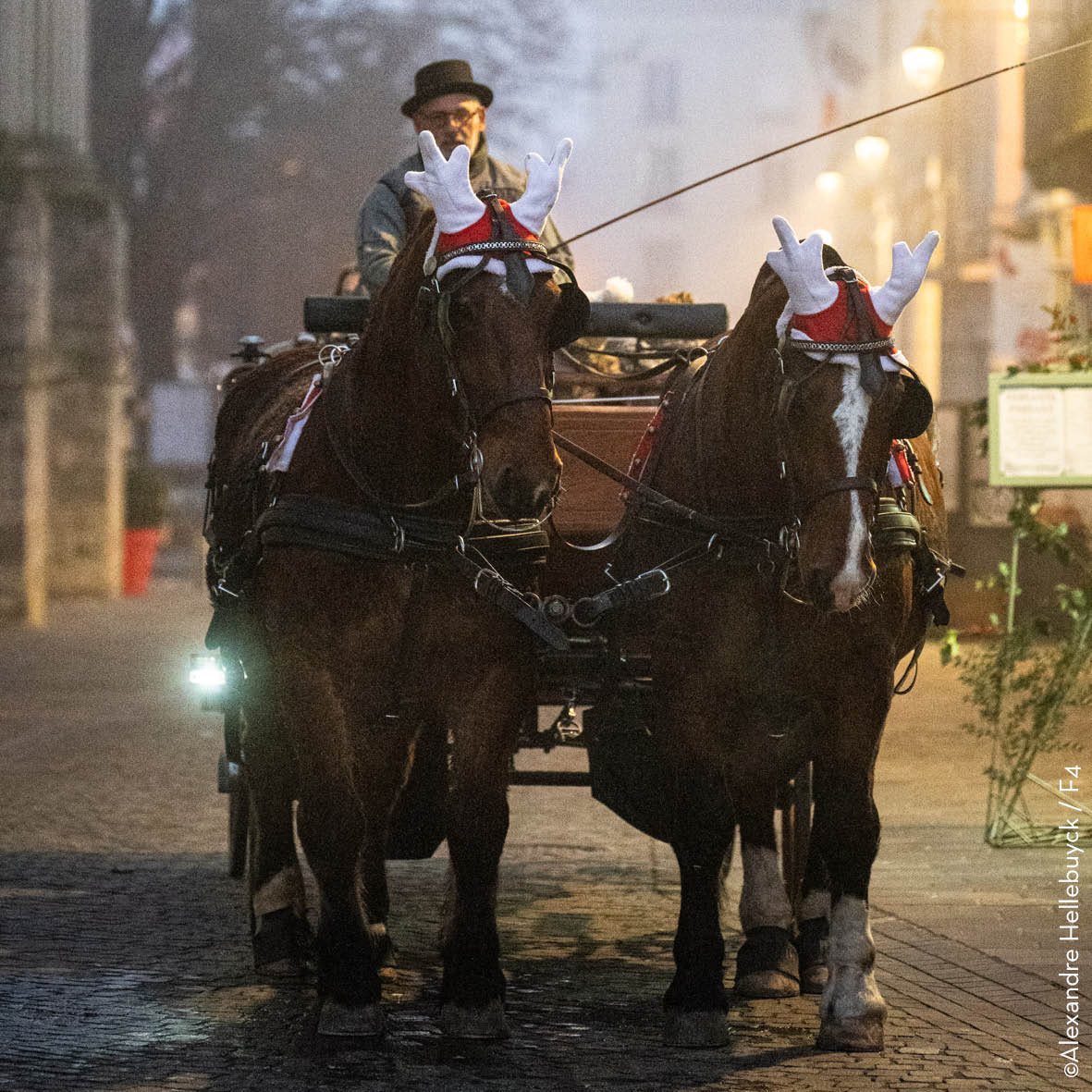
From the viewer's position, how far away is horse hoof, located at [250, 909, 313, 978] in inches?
263

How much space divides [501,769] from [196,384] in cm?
3083

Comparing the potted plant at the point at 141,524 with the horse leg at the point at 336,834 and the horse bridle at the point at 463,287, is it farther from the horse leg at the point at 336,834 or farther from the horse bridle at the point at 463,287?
the horse bridle at the point at 463,287

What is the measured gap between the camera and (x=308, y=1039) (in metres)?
5.84

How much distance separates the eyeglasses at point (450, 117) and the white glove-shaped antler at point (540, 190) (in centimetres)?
246

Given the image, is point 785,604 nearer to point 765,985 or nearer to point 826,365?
point 826,365

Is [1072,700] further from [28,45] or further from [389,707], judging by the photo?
[28,45]

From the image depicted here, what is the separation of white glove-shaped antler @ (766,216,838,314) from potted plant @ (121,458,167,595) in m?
25.8

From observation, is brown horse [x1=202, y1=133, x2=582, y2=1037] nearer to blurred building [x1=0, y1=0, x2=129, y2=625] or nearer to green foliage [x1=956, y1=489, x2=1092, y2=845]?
green foliage [x1=956, y1=489, x2=1092, y2=845]

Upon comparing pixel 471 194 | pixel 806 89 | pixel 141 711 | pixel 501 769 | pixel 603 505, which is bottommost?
pixel 141 711

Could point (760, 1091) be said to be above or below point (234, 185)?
below

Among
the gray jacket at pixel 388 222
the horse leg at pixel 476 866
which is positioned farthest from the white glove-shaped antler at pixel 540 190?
the gray jacket at pixel 388 222

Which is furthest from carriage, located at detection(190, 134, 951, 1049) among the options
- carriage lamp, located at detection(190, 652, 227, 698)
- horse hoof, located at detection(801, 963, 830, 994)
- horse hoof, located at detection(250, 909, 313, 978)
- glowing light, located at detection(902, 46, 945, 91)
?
glowing light, located at detection(902, 46, 945, 91)

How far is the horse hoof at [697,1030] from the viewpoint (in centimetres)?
582

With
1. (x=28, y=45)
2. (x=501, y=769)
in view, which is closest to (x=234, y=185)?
(x=28, y=45)
